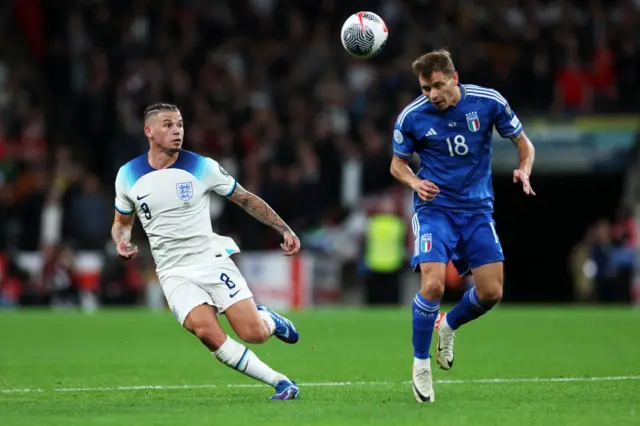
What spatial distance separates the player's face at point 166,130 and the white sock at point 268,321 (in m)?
1.43

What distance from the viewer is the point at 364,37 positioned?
36.5 feet

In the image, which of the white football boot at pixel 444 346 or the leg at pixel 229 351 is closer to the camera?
the leg at pixel 229 351

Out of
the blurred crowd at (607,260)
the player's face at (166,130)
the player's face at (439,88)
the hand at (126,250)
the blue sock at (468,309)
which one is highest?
the player's face at (439,88)

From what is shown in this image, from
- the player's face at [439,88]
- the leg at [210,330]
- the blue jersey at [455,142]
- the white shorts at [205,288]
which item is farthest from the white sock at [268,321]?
the player's face at [439,88]

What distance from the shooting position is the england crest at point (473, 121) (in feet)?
33.2

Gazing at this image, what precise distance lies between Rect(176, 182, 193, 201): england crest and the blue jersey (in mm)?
1622

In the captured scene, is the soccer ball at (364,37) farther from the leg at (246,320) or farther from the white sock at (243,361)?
the white sock at (243,361)

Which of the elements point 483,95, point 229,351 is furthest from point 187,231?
point 483,95

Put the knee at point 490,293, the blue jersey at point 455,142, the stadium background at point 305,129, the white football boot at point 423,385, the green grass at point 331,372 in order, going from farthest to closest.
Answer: the stadium background at point 305,129, the knee at point 490,293, the blue jersey at point 455,142, the white football boot at point 423,385, the green grass at point 331,372

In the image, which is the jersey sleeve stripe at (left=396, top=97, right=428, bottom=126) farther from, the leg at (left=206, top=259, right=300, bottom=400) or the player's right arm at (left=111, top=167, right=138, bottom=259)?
the player's right arm at (left=111, top=167, right=138, bottom=259)

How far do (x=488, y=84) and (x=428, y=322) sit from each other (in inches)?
633

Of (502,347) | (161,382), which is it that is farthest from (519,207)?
(161,382)

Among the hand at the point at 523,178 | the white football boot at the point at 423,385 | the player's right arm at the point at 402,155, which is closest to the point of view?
the white football boot at the point at 423,385

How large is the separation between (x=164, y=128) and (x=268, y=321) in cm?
168
